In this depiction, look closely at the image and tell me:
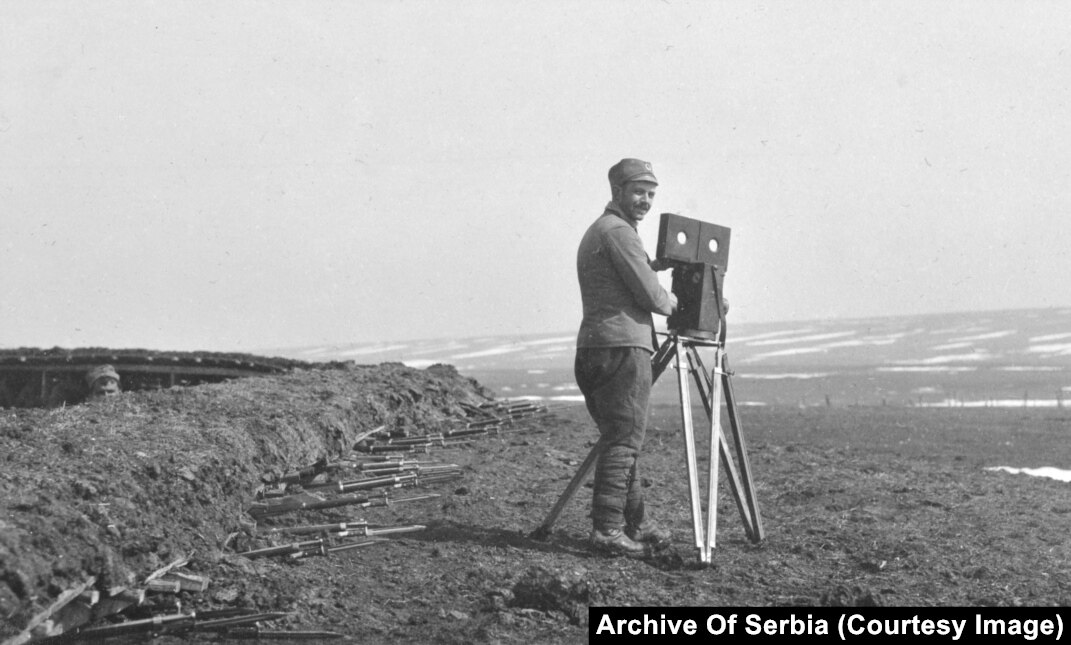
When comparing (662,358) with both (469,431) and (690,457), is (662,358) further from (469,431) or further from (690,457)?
(469,431)

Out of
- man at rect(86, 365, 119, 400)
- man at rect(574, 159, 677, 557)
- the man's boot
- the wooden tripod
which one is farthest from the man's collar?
man at rect(86, 365, 119, 400)

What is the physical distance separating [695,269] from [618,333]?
0.64m

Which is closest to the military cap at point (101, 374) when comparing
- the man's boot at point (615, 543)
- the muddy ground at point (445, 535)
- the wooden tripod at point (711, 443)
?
the muddy ground at point (445, 535)

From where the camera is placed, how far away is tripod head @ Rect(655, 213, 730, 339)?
7043mm

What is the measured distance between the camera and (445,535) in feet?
26.6

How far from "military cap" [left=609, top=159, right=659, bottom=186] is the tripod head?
12.6 inches

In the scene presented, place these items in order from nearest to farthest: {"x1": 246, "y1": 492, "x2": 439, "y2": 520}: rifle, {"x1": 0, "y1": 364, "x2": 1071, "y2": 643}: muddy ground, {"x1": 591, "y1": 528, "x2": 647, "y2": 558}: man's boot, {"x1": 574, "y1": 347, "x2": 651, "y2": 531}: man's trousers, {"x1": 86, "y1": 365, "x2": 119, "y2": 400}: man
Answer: {"x1": 0, "y1": 364, "x2": 1071, "y2": 643}: muddy ground → {"x1": 574, "y1": 347, "x2": 651, "y2": 531}: man's trousers → {"x1": 591, "y1": 528, "x2": 647, "y2": 558}: man's boot → {"x1": 246, "y1": 492, "x2": 439, "y2": 520}: rifle → {"x1": 86, "y1": 365, "x2": 119, "y2": 400}: man

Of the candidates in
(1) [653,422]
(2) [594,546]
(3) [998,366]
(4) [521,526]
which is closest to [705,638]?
(2) [594,546]

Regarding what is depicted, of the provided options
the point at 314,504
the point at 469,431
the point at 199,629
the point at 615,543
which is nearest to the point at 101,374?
the point at 469,431

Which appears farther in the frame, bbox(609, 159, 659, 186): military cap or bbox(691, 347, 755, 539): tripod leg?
bbox(691, 347, 755, 539): tripod leg

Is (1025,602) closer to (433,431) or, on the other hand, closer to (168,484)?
(168,484)

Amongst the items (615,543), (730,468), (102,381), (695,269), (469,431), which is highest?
(695,269)

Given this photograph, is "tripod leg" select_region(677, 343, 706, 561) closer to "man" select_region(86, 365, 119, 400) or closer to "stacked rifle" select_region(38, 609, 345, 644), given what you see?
"stacked rifle" select_region(38, 609, 345, 644)

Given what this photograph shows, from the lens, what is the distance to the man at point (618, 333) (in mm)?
7059
